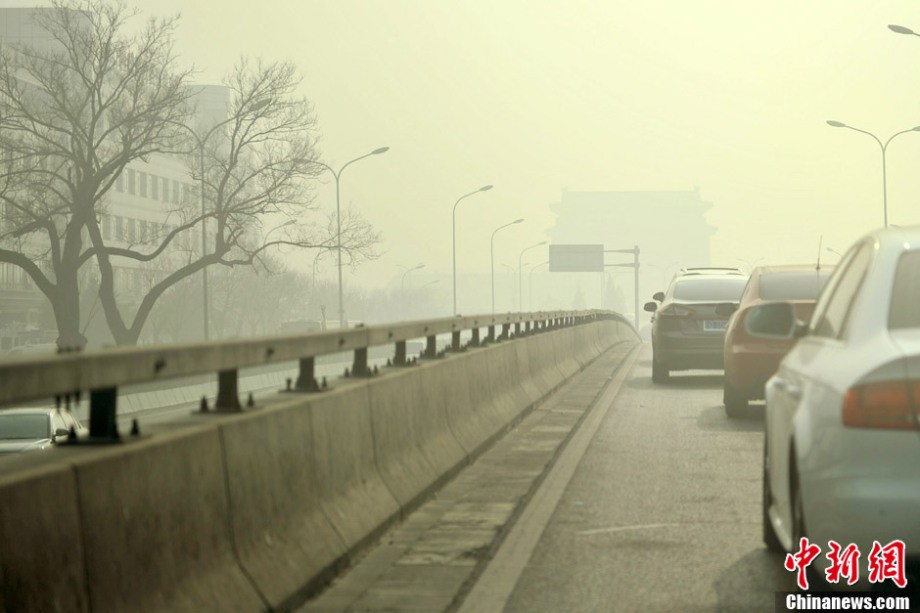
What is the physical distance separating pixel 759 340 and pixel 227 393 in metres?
11.1

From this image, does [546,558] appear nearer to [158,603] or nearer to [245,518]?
[245,518]

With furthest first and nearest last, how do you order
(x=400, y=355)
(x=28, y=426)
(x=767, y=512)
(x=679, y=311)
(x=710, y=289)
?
(x=28, y=426)
(x=710, y=289)
(x=679, y=311)
(x=400, y=355)
(x=767, y=512)

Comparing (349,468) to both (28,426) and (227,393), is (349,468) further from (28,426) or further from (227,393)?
(28,426)

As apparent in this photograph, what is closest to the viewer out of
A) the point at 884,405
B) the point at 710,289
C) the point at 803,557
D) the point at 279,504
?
the point at 884,405

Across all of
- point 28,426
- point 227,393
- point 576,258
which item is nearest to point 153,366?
point 227,393

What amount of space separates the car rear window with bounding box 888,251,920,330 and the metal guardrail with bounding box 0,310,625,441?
261 cm

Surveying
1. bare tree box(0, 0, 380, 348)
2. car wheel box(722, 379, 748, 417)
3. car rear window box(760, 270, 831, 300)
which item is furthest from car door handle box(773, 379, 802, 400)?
bare tree box(0, 0, 380, 348)

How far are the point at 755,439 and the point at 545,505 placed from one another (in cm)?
505

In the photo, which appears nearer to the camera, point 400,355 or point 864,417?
point 864,417

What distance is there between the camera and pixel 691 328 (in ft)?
79.6

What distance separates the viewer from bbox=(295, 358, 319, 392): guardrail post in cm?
827

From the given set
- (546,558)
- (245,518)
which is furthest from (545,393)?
(245,518)

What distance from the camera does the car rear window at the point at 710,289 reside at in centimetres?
2514

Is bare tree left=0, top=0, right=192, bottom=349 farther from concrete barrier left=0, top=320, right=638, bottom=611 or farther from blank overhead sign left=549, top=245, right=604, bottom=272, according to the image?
blank overhead sign left=549, top=245, right=604, bottom=272
